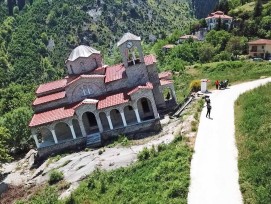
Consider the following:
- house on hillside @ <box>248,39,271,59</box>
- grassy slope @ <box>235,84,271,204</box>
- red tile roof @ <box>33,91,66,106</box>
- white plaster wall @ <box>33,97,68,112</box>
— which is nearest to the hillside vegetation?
house on hillside @ <box>248,39,271,59</box>

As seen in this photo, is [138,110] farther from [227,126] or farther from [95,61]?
[227,126]

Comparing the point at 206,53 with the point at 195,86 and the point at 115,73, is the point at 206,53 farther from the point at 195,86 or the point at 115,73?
the point at 115,73

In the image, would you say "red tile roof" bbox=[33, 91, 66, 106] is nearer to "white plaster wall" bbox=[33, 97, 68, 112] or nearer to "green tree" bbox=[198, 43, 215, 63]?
"white plaster wall" bbox=[33, 97, 68, 112]

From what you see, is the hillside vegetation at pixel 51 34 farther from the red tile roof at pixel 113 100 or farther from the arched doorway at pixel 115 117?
the red tile roof at pixel 113 100

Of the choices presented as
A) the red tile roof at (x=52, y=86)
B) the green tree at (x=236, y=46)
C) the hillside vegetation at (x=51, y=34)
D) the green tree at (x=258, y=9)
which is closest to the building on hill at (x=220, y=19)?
the green tree at (x=258, y=9)

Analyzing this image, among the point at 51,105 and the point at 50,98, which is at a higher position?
the point at 50,98

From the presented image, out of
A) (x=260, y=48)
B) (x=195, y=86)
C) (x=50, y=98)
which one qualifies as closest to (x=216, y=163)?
(x=195, y=86)
